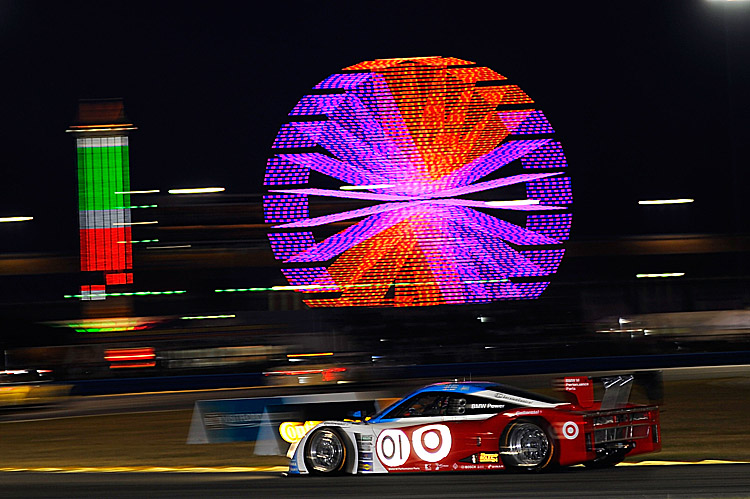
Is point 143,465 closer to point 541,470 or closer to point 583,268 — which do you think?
point 541,470

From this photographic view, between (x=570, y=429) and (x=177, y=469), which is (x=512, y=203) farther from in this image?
(x=570, y=429)

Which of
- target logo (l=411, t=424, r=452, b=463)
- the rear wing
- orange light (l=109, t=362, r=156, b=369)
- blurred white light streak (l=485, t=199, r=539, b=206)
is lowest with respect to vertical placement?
target logo (l=411, t=424, r=452, b=463)

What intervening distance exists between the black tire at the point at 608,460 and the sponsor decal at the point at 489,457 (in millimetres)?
803

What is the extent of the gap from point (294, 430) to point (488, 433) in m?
1.98

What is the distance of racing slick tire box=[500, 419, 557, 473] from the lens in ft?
26.5

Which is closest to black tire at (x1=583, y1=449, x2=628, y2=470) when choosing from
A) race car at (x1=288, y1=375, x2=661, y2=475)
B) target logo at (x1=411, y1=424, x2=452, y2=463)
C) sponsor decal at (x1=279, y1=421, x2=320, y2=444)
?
race car at (x1=288, y1=375, x2=661, y2=475)

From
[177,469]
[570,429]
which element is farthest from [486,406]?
[177,469]

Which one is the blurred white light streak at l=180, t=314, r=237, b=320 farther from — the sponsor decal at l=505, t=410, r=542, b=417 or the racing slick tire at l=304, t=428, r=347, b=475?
the sponsor decal at l=505, t=410, r=542, b=417

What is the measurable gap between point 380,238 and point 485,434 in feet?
130

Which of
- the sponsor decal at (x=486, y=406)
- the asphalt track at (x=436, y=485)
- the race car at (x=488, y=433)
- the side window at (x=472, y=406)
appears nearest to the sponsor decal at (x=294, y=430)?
the race car at (x=488, y=433)

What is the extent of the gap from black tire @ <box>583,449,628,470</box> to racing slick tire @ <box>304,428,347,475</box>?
2.16 meters

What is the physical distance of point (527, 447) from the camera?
8250 mm

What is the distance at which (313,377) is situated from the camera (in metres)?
27.7

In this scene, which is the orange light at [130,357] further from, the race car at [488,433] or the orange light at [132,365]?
the race car at [488,433]
